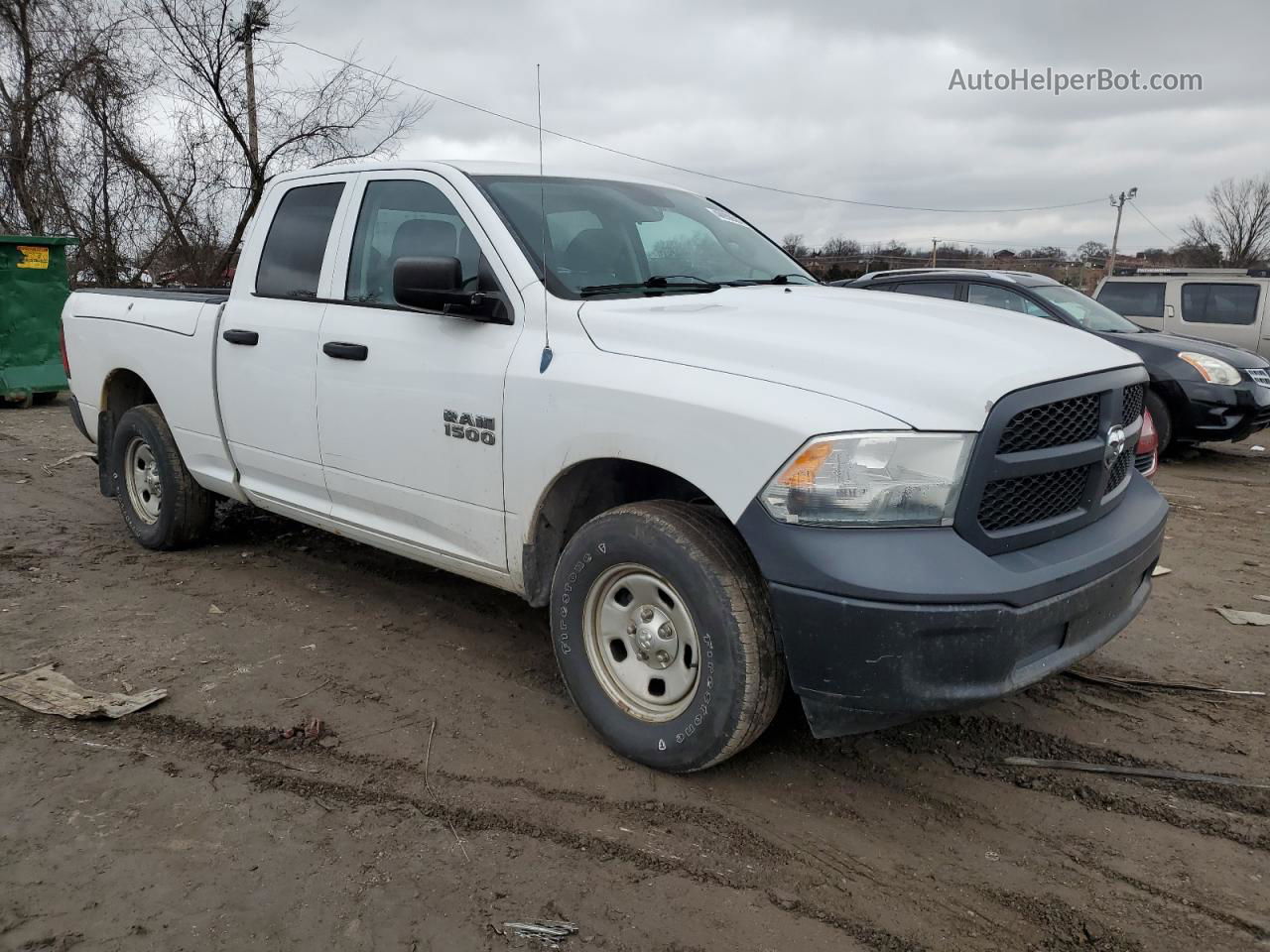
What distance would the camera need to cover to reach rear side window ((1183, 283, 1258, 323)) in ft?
38.0

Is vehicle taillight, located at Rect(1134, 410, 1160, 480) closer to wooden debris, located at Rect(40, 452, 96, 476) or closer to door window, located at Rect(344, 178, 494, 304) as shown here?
door window, located at Rect(344, 178, 494, 304)

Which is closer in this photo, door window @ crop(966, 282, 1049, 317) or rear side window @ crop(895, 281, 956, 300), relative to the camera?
door window @ crop(966, 282, 1049, 317)

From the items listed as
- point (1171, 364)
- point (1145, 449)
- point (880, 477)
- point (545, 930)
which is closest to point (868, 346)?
point (880, 477)

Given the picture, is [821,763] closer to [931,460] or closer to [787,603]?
[787,603]

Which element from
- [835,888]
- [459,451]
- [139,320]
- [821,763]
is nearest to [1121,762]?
[821,763]

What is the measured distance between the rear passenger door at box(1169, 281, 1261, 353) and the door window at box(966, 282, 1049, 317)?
4.76 metres

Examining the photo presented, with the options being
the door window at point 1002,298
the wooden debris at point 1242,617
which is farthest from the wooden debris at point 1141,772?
the door window at point 1002,298

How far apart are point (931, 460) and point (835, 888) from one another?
118 centimetres

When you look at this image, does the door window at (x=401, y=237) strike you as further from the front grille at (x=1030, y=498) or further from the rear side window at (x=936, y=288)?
the rear side window at (x=936, y=288)

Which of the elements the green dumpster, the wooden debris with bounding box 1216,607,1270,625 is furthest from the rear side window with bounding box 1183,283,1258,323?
the green dumpster

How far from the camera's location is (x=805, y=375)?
2.63m

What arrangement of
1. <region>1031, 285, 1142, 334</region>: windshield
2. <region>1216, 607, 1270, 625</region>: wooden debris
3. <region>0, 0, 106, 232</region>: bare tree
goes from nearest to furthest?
<region>1216, 607, 1270, 625</region>: wooden debris < <region>1031, 285, 1142, 334</region>: windshield < <region>0, 0, 106, 232</region>: bare tree

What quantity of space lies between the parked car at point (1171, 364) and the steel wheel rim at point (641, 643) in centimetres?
619

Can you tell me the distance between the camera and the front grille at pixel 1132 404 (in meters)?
3.09
